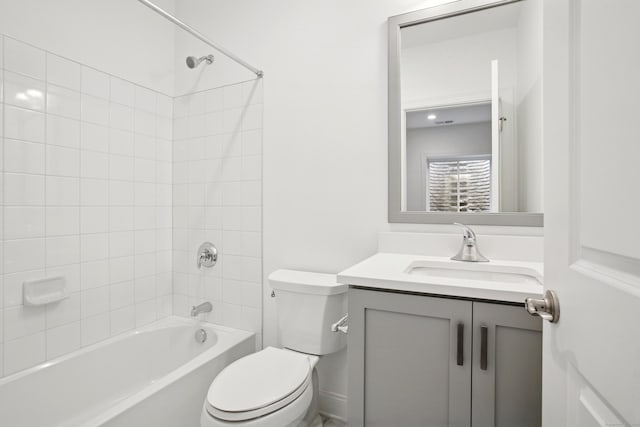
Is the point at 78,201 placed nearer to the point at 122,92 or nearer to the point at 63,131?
the point at 63,131

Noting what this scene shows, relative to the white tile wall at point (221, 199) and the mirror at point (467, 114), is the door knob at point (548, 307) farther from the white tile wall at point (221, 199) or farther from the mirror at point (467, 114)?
the white tile wall at point (221, 199)

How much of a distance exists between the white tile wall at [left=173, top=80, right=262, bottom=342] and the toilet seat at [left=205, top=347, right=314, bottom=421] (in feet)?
1.75

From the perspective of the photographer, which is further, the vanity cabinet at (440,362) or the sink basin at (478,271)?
the sink basin at (478,271)

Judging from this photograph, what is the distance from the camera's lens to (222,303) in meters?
2.05

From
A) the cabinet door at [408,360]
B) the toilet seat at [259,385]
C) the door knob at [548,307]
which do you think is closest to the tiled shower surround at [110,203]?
the toilet seat at [259,385]

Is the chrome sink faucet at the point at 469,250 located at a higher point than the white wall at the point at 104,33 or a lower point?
lower

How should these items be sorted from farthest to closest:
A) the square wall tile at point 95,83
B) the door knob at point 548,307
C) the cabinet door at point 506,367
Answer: the square wall tile at point 95,83 < the cabinet door at point 506,367 < the door knob at point 548,307

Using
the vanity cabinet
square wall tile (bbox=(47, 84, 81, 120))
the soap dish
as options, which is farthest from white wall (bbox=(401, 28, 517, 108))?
the soap dish

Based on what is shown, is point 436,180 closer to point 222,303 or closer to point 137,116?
point 222,303

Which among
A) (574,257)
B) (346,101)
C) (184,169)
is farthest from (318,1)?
(574,257)

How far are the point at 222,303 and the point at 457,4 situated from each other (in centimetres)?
200

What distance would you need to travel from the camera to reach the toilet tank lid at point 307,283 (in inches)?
60.5

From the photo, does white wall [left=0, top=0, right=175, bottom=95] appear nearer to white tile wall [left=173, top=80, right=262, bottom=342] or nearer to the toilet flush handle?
white tile wall [left=173, top=80, right=262, bottom=342]

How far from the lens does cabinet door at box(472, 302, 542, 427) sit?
896 millimetres
